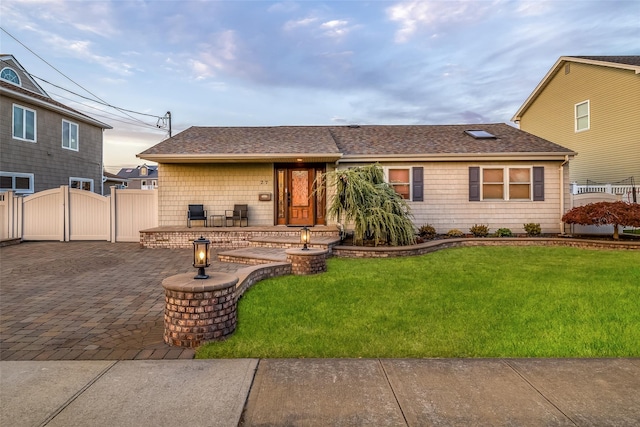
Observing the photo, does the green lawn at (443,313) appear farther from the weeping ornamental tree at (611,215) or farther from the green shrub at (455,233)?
the green shrub at (455,233)

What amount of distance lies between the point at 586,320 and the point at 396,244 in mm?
5423

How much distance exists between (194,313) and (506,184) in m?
11.6

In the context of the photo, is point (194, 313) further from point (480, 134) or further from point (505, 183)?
point (480, 134)

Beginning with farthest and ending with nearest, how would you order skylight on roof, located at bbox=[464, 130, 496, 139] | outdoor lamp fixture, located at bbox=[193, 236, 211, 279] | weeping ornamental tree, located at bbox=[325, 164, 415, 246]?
1. skylight on roof, located at bbox=[464, 130, 496, 139]
2. weeping ornamental tree, located at bbox=[325, 164, 415, 246]
3. outdoor lamp fixture, located at bbox=[193, 236, 211, 279]

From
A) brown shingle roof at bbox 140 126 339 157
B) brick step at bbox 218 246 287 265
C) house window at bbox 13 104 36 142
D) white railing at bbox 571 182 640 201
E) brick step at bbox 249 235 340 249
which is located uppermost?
house window at bbox 13 104 36 142

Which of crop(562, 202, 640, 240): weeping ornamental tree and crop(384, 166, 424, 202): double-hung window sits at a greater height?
crop(384, 166, 424, 202): double-hung window

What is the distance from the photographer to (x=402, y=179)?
40.1 feet

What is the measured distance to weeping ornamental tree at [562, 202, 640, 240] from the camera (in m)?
9.91

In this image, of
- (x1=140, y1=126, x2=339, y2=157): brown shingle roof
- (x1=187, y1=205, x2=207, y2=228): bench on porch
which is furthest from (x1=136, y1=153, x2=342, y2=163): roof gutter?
(x1=187, y1=205, x2=207, y2=228): bench on porch

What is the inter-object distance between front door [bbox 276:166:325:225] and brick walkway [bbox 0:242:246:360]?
407cm

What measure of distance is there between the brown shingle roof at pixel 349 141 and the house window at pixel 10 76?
8.53m

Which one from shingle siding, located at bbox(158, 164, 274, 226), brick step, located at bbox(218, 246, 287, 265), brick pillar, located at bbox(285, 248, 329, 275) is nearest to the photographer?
brick pillar, located at bbox(285, 248, 329, 275)

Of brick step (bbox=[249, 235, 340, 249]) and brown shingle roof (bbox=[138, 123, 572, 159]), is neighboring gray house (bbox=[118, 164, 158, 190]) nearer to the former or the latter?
brown shingle roof (bbox=[138, 123, 572, 159])

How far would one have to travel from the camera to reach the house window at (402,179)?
39.8 ft
